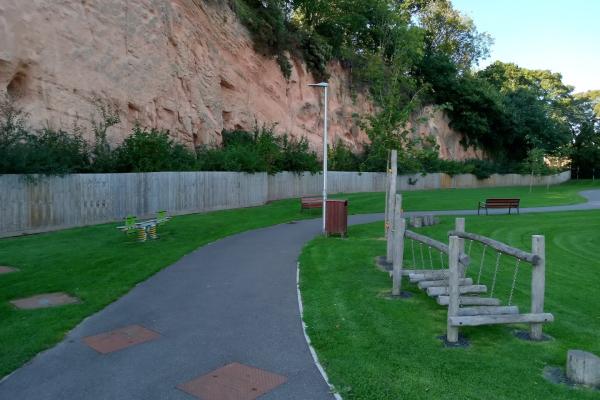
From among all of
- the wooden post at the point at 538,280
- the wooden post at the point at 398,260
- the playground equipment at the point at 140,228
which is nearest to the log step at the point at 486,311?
the wooden post at the point at 538,280

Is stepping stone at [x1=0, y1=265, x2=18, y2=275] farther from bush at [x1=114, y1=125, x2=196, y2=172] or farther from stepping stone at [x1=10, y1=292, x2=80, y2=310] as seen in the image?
bush at [x1=114, y1=125, x2=196, y2=172]

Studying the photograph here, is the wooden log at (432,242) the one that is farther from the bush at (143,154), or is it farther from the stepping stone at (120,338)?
the bush at (143,154)

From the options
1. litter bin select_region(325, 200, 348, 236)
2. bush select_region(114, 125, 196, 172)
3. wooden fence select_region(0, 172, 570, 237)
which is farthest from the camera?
bush select_region(114, 125, 196, 172)

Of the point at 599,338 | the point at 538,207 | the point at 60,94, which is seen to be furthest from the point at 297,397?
the point at 538,207

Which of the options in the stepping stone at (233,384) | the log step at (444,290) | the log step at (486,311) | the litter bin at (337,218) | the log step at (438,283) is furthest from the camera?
the litter bin at (337,218)

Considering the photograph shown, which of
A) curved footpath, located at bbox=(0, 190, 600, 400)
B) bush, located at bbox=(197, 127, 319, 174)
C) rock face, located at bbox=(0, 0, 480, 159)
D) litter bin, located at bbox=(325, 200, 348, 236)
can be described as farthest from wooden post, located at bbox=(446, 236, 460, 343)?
bush, located at bbox=(197, 127, 319, 174)

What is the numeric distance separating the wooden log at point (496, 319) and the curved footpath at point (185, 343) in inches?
78.9

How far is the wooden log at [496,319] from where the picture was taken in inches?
243

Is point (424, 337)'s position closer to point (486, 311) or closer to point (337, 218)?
point (486, 311)

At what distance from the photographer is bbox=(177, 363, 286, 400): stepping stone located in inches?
193

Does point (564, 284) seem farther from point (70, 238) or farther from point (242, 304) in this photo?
point (70, 238)

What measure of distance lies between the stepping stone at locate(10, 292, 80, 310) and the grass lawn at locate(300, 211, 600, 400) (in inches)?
162

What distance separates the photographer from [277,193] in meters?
29.8

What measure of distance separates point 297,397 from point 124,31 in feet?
72.8
